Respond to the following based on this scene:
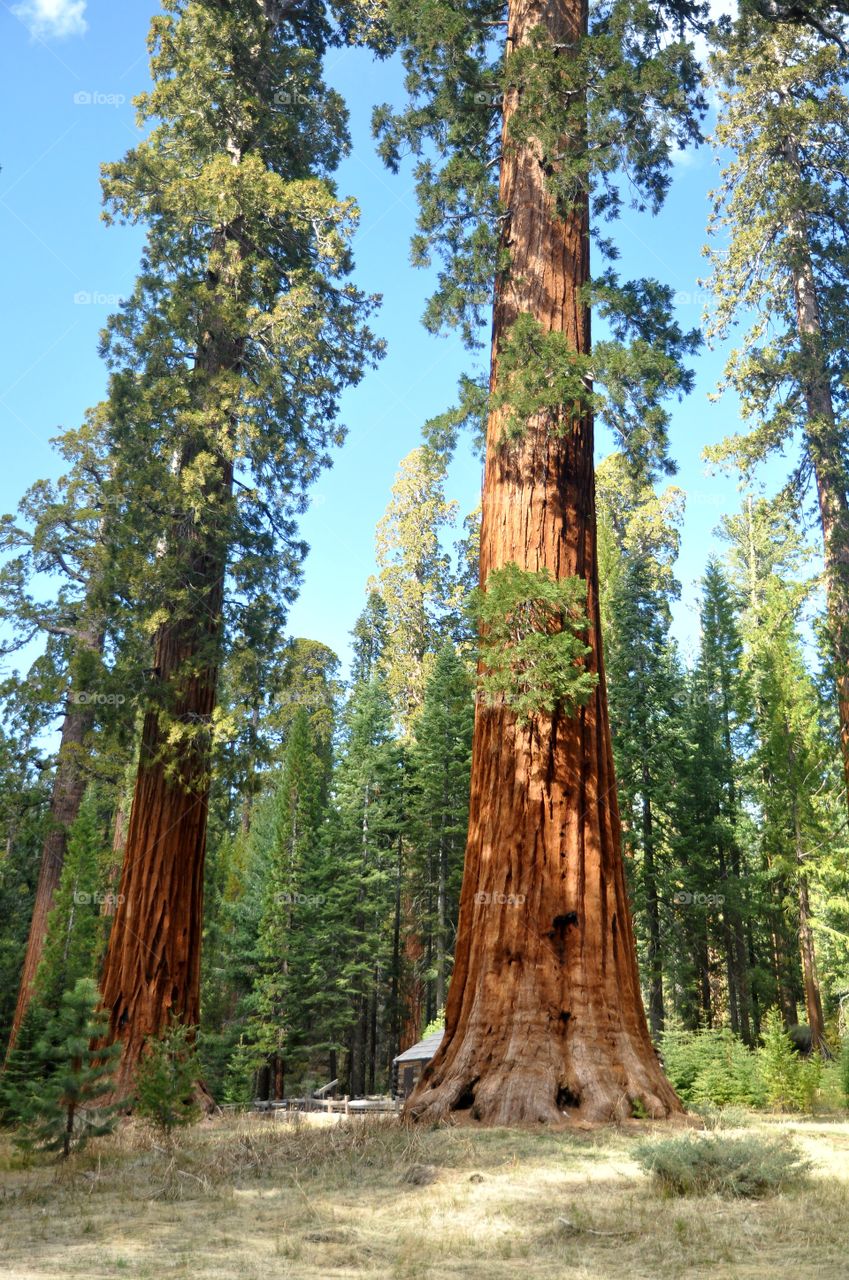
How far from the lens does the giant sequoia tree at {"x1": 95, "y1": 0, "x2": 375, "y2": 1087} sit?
11.1 metres

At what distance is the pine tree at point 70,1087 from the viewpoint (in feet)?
21.1

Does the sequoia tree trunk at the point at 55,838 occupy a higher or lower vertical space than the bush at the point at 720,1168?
higher

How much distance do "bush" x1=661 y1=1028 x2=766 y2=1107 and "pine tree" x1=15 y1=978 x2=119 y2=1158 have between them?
11754mm

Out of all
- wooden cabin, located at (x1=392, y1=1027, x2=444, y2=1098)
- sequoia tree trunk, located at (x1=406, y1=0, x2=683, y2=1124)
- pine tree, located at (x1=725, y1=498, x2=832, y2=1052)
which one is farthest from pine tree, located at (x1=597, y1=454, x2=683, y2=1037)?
sequoia tree trunk, located at (x1=406, y1=0, x2=683, y2=1124)

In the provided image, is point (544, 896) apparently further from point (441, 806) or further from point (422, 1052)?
point (441, 806)

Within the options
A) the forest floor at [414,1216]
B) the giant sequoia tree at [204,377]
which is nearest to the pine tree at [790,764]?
the giant sequoia tree at [204,377]

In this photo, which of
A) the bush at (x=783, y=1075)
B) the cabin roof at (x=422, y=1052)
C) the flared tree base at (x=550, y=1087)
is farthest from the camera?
the cabin roof at (x=422, y=1052)

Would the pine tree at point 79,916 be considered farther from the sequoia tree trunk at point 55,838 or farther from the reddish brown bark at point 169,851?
the reddish brown bark at point 169,851

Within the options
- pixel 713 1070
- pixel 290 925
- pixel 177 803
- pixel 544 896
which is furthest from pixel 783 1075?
pixel 290 925

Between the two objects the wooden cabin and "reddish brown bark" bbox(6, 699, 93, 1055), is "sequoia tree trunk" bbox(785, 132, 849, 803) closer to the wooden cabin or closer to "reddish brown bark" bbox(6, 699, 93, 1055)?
the wooden cabin

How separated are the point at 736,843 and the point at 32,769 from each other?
20.1 meters

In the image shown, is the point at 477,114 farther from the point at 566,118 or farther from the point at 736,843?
the point at 736,843

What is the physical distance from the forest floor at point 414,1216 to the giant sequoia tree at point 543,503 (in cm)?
79

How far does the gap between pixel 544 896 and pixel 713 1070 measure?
11.7 m
